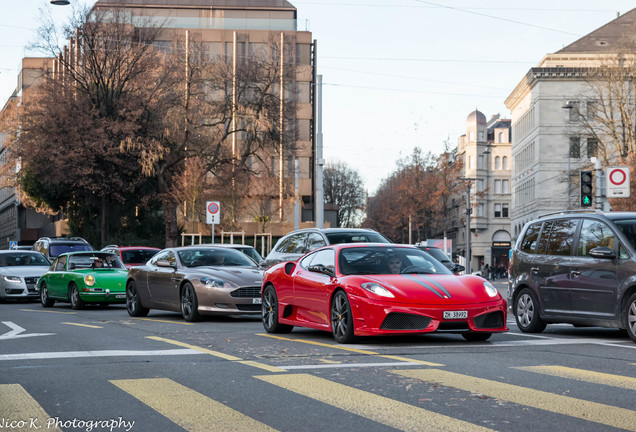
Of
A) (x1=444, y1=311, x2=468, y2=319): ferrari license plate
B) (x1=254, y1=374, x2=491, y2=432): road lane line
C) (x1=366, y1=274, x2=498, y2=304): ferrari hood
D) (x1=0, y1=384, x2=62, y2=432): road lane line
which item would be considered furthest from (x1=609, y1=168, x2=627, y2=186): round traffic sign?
(x1=0, y1=384, x2=62, y2=432): road lane line

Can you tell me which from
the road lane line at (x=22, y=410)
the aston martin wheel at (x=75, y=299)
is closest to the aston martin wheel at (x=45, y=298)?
the aston martin wheel at (x=75, y=299)

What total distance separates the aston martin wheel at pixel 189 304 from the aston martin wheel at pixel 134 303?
6.56ft

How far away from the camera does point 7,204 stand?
118 m

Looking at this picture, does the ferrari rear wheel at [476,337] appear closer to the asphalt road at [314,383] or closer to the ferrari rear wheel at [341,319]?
the asphalt road at [314,383]

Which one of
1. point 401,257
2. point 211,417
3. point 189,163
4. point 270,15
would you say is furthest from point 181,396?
point 270,15

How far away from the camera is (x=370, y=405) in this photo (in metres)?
7.20

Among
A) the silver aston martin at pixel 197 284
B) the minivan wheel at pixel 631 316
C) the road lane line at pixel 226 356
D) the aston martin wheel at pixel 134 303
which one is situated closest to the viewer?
the road lane line at pixel 226 356

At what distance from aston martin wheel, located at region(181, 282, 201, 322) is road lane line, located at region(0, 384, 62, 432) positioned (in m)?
9.35

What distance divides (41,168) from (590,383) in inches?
1718

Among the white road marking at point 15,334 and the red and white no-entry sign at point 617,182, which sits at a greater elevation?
the red and white no-entry sign at point 617,182

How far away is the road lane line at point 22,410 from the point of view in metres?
6.44

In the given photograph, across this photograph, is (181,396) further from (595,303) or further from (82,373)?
(595,303)

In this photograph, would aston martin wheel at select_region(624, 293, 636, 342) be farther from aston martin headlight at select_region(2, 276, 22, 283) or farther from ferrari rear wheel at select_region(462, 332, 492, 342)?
aston martin headlight at select_region(2, 276, 22, 283)

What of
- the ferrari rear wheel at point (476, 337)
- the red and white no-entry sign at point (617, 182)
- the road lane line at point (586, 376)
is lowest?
the ferrari rear wheel at point (476, 337)
